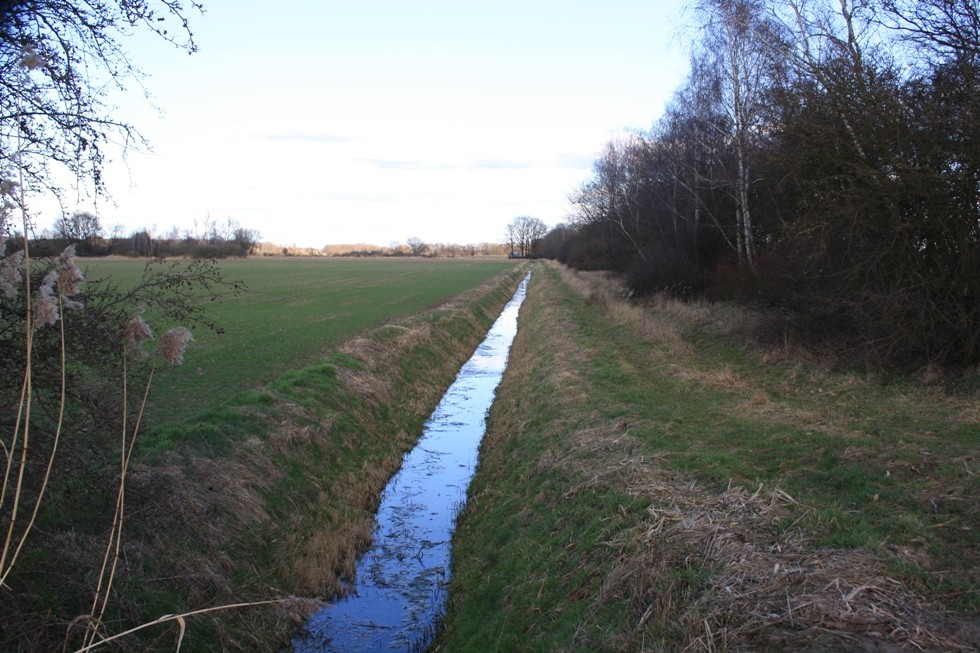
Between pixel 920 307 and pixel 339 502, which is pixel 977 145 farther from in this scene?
pixel 339 502

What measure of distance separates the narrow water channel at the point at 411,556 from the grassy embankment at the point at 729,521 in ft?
1.31

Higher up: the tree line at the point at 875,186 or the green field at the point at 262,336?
the tree line at the point at 875,186

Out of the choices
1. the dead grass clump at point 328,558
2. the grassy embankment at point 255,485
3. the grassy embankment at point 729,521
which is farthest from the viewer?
the dead grass clump at point 328,558

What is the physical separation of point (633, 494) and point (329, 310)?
31.1 metres

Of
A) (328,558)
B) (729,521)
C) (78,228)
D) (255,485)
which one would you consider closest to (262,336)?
(255,485)

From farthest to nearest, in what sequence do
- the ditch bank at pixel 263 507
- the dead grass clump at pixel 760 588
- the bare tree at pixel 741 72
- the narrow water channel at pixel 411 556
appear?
the bare tree at pixel 741 72
the narrow water channel at pixel 411 556
the ditch bank at pixel 263 507
the dead grass clump at pixel 760 588

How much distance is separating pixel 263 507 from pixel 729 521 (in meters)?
6.51

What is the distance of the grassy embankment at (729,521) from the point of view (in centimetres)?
480

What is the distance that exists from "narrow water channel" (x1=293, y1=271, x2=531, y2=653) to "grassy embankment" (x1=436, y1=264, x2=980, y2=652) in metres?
0.40

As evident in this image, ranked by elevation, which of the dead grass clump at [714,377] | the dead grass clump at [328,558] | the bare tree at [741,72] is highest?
the bare tree at [741,72]

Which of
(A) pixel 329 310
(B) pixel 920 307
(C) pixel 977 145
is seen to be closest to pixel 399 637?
(B) pixel 920 307

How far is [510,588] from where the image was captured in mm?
7375

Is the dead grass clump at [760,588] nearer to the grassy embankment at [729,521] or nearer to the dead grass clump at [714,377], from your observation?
the grassy embankment at [729,521]

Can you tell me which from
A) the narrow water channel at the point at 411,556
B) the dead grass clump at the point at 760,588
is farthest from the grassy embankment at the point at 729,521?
the narrow water channel at the point at 411,556
